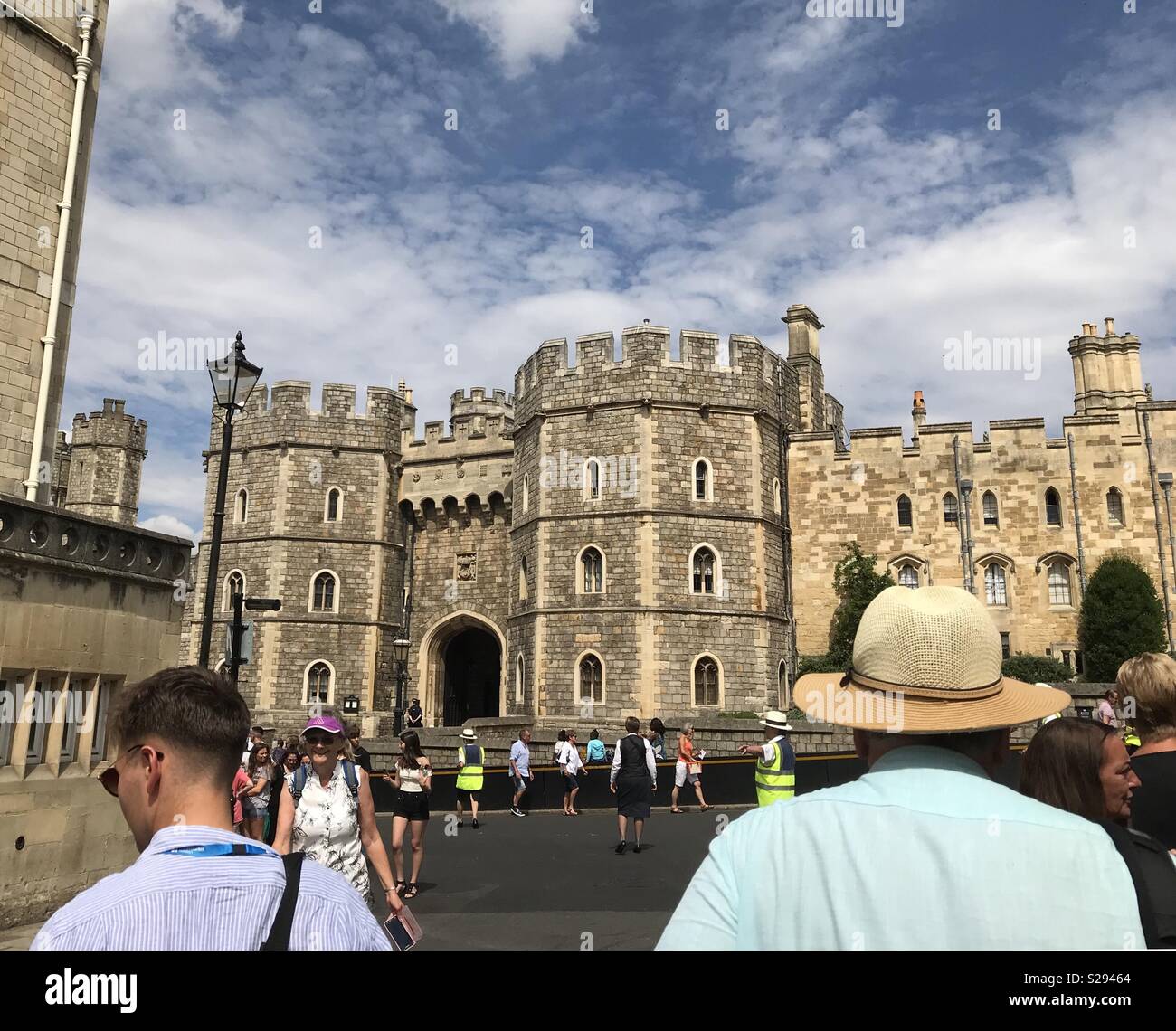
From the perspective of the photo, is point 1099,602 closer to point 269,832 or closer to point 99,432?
point 269,832

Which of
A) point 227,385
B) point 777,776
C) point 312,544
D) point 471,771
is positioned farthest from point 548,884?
point 312,544

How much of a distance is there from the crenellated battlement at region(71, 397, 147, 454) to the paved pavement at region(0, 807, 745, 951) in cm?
3456

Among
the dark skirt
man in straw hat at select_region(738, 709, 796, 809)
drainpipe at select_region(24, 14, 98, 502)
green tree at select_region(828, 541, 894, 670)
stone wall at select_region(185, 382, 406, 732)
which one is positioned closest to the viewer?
man in straw hat at select_region(738, 709, 796, 809)

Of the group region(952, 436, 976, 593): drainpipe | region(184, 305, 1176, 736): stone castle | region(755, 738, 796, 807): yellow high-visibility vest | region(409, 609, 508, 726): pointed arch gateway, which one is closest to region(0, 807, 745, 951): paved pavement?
region(755, 738, 796, 807): yellow high-visibility vest

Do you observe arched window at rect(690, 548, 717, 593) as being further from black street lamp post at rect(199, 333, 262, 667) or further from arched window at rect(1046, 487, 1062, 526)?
black street lamp post at rect(199, 333, 262, 667)

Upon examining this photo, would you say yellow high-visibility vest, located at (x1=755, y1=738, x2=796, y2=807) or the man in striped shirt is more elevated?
the man in striped shirt

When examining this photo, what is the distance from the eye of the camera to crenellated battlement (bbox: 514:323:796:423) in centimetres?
2558

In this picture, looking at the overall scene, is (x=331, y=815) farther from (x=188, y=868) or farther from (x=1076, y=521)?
(x=1076, y=521)

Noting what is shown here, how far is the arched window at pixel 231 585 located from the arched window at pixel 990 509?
77.5 feet

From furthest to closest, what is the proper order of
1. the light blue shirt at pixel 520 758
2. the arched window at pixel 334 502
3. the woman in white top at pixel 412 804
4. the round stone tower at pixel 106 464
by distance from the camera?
the round stone tower at pixel 106 464 → the arched window at pixel 334 502 → the light blue shirt at pixel 520 758 → the woman in white top at pixel 412 804

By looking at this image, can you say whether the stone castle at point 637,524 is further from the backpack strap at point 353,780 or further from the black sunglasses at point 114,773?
the black sunglasses at point 114,773

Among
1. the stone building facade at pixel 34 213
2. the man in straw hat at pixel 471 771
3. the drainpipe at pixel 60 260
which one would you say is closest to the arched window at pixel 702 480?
the man in straw hat at pixel 471 771

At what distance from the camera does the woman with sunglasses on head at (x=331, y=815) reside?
5.39m

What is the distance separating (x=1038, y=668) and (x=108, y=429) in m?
38.8
